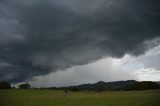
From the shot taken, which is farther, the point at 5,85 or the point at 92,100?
the point at 5,85

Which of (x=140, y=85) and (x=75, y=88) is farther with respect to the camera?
(x=75, y=88)

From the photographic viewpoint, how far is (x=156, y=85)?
156 m

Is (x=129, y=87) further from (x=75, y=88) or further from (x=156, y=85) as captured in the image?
(x=75, y=88)

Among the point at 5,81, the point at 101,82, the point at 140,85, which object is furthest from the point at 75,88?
the point at 5,81

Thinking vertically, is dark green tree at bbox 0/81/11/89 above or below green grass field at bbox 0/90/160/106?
above

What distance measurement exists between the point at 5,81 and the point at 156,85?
108m

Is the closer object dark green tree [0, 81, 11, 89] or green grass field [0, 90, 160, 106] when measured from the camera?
green grass field [0, 90, 160, 106]

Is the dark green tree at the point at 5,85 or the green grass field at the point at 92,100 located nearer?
the green grass field at the point at 92,100

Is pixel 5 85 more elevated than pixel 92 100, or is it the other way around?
pixel 5 85

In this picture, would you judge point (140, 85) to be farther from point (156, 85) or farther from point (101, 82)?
point (101, 82)

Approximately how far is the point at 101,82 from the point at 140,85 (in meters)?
40.9

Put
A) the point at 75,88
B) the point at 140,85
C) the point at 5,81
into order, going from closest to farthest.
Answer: the point at 140,85
the point at 75,88
the point at 5,81

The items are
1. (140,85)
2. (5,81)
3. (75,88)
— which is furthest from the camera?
(5,81)

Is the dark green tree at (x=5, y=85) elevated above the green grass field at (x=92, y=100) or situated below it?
above
